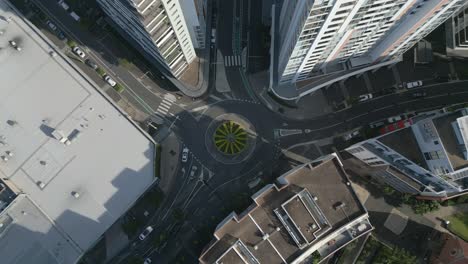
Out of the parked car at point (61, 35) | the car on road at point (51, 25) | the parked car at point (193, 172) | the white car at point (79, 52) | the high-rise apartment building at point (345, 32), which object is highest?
the car on road at point (51, 25)

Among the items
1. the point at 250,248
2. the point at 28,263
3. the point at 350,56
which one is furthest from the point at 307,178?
the point at 28,263

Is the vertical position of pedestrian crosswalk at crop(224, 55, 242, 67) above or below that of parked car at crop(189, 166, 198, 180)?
above

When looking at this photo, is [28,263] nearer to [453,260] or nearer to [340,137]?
[340,137]

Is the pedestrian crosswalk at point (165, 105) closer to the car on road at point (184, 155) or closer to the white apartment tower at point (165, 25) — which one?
the white apartment tower at point (165, 25)

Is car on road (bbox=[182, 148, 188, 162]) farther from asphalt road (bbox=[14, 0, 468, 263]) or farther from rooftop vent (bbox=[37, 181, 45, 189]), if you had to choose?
rooftop vent (bbox=[37, 181, 45, 189])

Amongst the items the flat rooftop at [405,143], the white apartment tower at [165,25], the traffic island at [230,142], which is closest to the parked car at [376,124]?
the flat rooftop at [405,143]

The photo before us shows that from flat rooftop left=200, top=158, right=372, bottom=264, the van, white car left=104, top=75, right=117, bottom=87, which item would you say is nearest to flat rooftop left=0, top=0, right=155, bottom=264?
white car left=104, top=75, right=117, bottom=87
